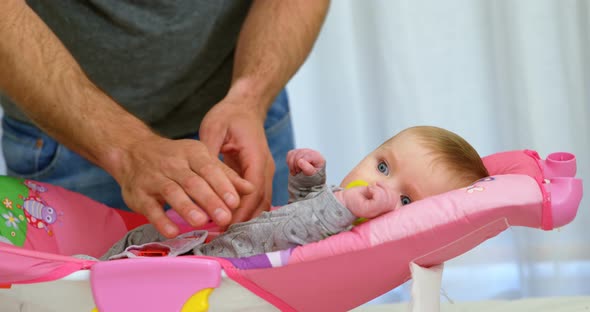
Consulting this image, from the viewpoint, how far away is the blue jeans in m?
1.43

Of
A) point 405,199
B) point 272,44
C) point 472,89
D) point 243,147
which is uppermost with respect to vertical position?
point 272,44

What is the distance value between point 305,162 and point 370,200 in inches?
8.8

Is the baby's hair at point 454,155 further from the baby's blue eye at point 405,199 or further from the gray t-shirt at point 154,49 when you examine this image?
the gray t-shirt at point 154,49

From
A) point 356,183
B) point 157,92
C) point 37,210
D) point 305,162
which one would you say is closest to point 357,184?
point 356,183

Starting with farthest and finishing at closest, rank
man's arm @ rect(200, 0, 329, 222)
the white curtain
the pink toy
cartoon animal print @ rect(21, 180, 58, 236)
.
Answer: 1. the white curtain
2. cartoon animal print @ rect(21, 180, 58, 236)
3. man's arm @ rect(200, 0, 329, 222)
4. the pink toy

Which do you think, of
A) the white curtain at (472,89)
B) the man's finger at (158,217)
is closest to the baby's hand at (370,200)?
the man's finger at (158,217)

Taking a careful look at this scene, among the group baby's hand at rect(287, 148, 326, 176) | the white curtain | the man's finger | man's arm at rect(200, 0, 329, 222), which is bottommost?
the white curtain

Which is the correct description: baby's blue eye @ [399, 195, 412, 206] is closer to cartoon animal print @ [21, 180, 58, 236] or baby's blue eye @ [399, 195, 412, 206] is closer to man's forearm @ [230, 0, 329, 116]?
man's forearm @ [230, 0, 329, 116]

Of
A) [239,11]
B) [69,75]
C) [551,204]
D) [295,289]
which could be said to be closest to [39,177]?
[69,75]

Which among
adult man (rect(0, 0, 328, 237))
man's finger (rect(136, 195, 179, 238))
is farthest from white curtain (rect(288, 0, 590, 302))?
man's finger (rect(136, 195, 179, 238))

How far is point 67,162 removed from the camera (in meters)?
1.44

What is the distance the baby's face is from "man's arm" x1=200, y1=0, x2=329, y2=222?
0.51 feet

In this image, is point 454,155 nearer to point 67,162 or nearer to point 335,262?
point 335,262

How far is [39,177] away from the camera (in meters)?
1.47
